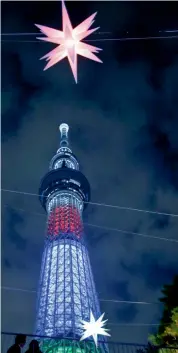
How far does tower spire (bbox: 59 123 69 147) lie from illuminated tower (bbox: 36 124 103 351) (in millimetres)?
2649

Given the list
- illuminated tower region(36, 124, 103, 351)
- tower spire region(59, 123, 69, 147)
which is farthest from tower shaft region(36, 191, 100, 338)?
tower spire region(59, 123, 69, 147)

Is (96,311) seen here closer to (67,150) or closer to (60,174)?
(60,174)

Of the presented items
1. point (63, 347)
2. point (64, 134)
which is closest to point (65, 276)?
point (63, 347)

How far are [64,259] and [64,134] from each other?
24580 mm

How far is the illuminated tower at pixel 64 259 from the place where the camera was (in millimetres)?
Result: 41281

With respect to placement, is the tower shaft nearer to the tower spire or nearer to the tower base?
the tower base

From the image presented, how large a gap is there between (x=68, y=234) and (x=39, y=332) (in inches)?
503

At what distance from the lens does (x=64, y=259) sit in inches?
1854

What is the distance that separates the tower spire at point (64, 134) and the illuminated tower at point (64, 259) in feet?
8.69

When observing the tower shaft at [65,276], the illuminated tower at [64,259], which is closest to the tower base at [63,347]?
the illuminated tower at [64,259]

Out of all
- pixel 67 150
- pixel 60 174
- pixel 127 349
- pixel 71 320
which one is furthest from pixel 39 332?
pixel 127 349

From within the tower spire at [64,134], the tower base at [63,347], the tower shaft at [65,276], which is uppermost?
the tower spire at [64,134]

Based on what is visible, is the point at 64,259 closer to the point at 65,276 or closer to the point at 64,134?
the point at 65,276

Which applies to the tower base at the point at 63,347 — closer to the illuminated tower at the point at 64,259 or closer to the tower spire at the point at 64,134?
the illuminated tower at the point at 64,259
